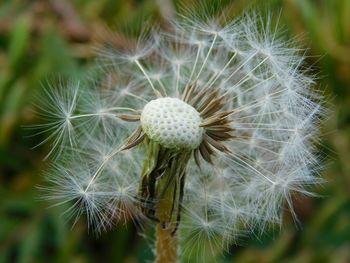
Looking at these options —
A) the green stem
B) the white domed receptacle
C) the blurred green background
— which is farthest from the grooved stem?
the blurred green background

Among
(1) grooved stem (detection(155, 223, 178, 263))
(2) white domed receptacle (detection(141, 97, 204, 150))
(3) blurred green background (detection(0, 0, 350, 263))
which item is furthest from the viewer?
(3) blurred green background (detection(0, 0, 350, 263))

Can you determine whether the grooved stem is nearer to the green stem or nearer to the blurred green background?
the green stem

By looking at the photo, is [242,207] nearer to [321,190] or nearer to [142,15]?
[321,190]

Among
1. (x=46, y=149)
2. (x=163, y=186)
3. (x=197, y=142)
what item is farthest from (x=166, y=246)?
(x=46, y=149)

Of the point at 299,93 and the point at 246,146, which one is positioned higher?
the point at 299,93

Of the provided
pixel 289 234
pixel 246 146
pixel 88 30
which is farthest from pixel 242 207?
pixel 88 30

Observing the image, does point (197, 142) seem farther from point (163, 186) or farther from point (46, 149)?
point (46, 149)
